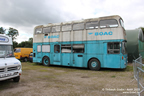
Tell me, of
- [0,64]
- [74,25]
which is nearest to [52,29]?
[74,25]

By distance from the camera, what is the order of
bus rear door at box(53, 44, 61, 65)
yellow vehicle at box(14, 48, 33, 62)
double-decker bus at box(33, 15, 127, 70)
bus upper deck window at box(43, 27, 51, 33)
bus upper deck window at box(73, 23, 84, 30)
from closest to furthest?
double-decker bus at box(33, 15, 127, 70) < bus upper deck window at box(73, 23, 84, 30) < bus rear door at box(53, 44, 61, 65) < bus upper deck window at box(43, 27, 51, 33) < yellow vehicle at box(14, 48, 33, 62)

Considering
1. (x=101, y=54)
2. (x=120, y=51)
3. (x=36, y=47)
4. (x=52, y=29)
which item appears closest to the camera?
(x=120, y=51)

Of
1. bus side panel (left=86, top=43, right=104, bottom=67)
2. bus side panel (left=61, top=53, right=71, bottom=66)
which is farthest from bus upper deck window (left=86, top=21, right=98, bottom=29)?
bus side panel (left=61, top=53, right=71, bottom=66)

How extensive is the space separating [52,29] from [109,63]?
706 centimetres

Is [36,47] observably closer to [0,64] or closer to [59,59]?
[59,59]

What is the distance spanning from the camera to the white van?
546 centimetres

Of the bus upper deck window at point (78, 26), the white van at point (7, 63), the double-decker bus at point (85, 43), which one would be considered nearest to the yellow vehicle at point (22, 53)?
the double-decker bus at point (85, 43)

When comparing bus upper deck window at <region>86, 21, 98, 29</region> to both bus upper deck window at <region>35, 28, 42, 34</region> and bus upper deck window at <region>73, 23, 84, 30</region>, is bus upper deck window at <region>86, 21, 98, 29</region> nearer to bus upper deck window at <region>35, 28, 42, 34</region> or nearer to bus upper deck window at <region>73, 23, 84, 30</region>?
bus upper deck window at <region>73, 23, 84, 30</region>

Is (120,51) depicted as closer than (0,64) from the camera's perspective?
No

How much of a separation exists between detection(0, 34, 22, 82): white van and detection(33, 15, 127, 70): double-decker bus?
5.88m

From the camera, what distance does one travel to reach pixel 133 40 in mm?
15266

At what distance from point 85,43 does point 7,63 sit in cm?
701

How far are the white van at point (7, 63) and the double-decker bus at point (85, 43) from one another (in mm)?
5883

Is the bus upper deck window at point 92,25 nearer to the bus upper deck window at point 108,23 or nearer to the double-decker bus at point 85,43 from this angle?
the double-decker bus at point 85,43
